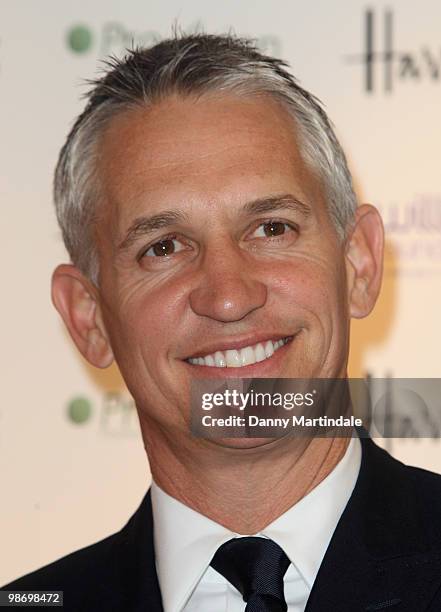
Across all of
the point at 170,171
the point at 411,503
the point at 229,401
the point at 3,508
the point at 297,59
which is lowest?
the point at 3,508

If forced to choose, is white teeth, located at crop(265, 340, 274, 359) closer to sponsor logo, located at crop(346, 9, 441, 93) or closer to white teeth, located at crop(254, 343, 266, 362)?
white teeth, located at crop(254, 343, 266, 362)

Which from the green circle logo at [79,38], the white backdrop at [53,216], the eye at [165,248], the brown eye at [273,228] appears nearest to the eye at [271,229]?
the brown eye at [273,228]

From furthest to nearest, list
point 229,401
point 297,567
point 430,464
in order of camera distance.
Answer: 1. point 430,464
2. point 229,401
3. point 297,567

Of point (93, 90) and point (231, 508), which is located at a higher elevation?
point (93, 90)

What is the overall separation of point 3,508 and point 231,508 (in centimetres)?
49

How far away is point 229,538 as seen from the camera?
66.7 inches

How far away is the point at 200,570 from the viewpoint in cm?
170

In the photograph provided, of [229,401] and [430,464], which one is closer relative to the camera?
[229,401]

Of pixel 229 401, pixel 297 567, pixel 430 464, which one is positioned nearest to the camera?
pixel 297 567

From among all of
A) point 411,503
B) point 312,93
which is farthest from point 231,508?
point 312,93

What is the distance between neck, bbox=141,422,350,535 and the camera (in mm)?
1725

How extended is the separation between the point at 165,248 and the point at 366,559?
0.55m

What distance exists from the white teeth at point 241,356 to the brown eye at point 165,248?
6.5 inches

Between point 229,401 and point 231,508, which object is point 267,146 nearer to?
point 229,401
